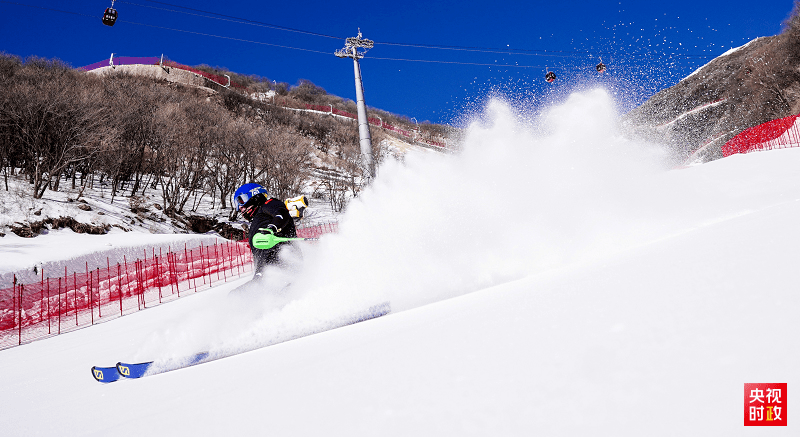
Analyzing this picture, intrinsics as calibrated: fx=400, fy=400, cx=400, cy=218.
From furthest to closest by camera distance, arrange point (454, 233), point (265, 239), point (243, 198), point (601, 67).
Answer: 1. point (601, 67)
2. point (454, 233)
3. point (243, 198)
4. point (265, 239)

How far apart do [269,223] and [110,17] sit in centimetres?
→ 1498

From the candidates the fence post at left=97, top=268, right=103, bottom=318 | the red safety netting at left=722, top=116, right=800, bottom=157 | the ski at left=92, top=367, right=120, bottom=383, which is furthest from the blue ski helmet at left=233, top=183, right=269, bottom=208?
the red safety netting at left=722, top=116, right=800, bottom=157

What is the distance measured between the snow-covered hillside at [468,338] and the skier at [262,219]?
30cm

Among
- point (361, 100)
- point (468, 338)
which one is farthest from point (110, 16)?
point (468, 338)

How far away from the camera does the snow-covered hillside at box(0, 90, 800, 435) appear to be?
1654 millimetres

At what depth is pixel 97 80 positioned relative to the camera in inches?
1298

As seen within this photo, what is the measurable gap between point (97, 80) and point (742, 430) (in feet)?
140

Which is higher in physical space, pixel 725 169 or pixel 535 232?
pixel 725 169

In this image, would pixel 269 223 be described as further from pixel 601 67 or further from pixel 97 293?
pixel 601 67

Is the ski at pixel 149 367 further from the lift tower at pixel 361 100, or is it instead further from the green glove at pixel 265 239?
the lift tower at pixel 361 100

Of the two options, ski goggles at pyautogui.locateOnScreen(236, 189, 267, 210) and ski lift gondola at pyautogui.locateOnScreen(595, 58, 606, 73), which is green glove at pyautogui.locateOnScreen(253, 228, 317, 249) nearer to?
ski goggles at pyautogui.locateOnScreen(236, 189, 267, 210)

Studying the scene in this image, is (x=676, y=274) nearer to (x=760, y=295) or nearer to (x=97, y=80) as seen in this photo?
(x=760, y=295)

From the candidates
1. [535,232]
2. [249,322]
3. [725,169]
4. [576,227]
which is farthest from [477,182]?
[725,169]

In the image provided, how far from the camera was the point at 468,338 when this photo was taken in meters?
2.53
